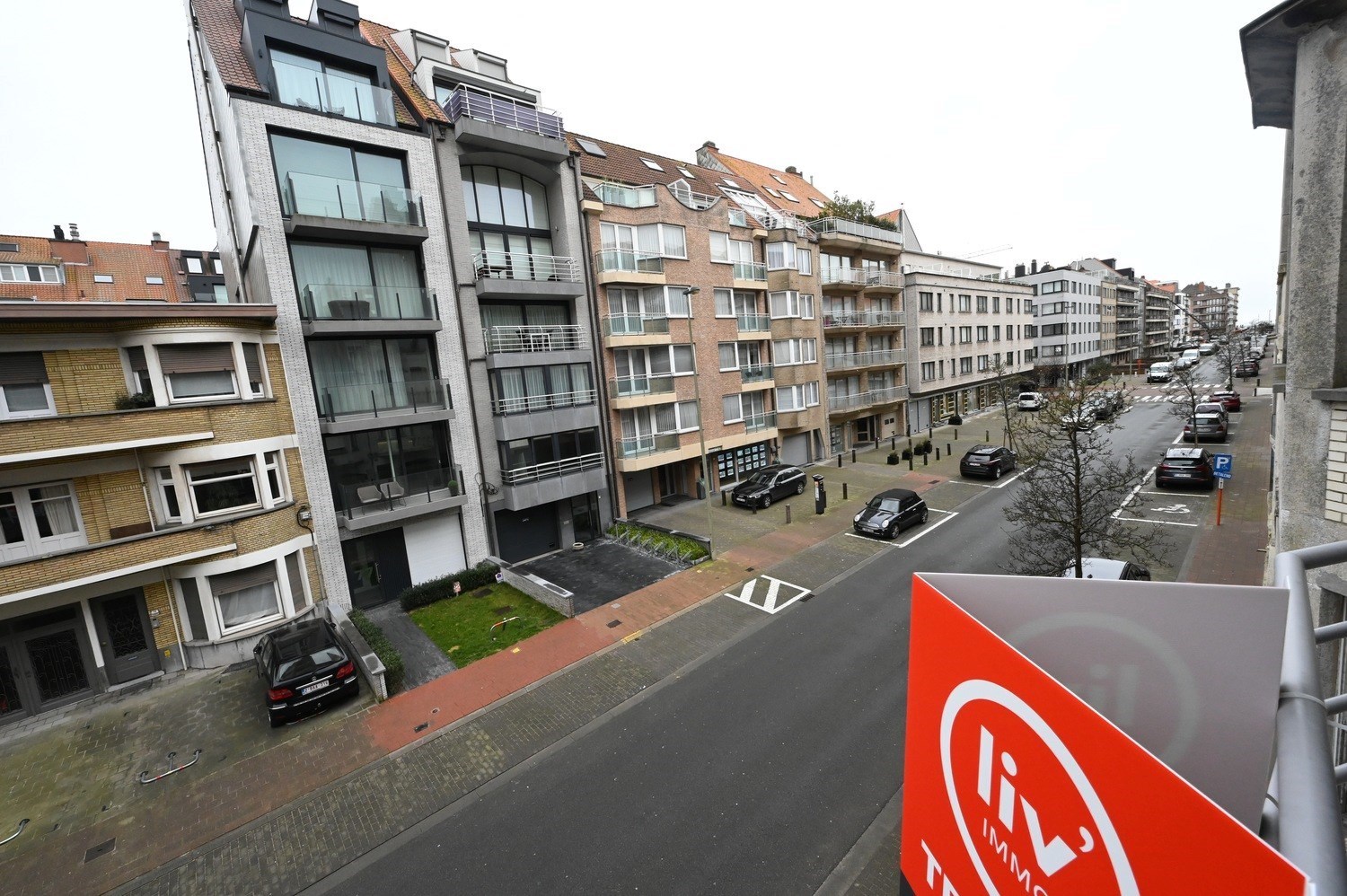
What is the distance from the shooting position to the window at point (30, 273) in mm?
31250

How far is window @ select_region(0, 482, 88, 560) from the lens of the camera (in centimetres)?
1205

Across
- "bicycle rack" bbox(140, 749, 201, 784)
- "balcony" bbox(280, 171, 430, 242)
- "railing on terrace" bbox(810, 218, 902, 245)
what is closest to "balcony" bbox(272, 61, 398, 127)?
"balcony" bbox(280, 171, 430, 242)

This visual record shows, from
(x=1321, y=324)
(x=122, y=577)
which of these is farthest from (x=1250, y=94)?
(x=122, y=577)

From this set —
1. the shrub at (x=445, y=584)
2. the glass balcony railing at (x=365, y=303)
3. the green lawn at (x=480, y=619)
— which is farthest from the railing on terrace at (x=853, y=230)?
the green lawn at (x=480, y=619)

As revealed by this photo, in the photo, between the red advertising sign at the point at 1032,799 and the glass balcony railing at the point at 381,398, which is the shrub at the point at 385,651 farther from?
the red advertising sign at the point at 1032,799

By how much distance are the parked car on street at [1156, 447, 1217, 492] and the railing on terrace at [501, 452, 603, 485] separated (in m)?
21.8

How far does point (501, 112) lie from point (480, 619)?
51.7ft

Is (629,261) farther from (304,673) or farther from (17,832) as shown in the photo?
(17,832)

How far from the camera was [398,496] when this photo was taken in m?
16.5

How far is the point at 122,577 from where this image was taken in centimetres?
1291

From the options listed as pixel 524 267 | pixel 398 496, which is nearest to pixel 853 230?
pixel 524 267

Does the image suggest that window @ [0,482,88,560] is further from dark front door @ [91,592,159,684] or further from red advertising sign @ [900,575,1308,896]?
red advertising sign @ [900,575,1308,896]

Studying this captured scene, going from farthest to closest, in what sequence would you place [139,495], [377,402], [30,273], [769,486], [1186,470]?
1. [30,273]
2. [769,486]
3. [1186,470]
4. [377,402]
5. [139,495]

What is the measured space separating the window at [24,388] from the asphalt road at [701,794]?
1176 centimetres
